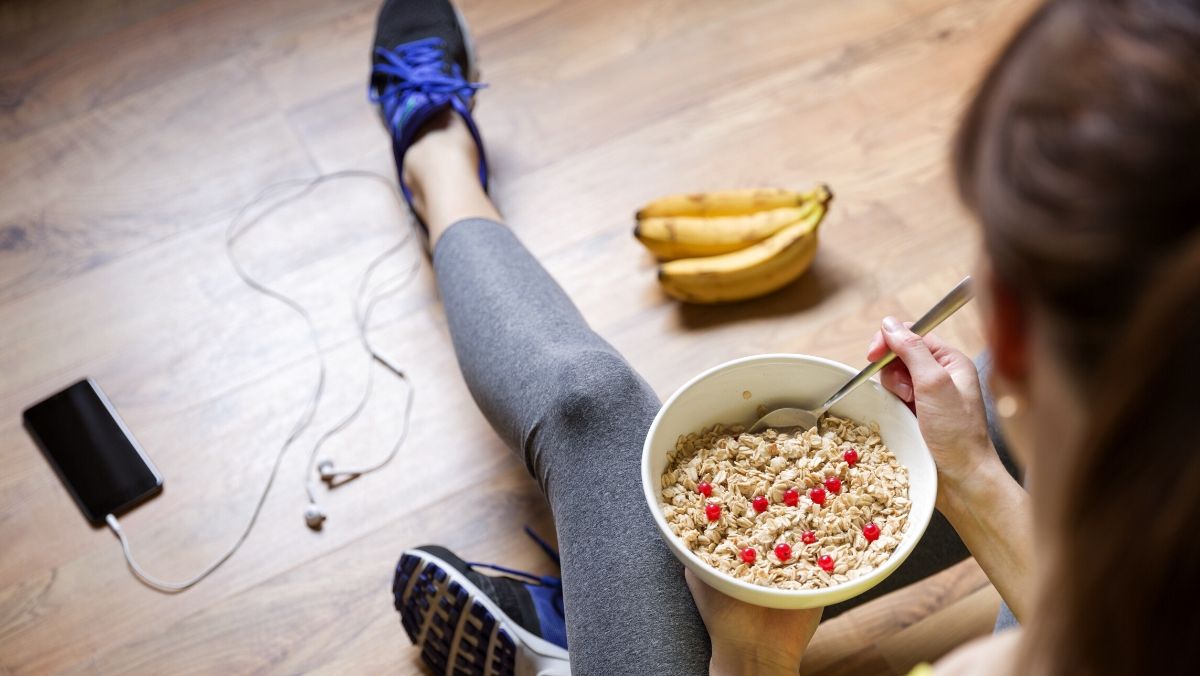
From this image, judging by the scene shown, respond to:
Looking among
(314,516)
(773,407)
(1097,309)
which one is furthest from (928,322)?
(314,516)

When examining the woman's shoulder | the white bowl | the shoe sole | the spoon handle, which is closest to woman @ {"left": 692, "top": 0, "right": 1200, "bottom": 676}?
the woman's shoulder

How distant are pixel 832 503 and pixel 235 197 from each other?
3.67 ft

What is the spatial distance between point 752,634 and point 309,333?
2.84 ft

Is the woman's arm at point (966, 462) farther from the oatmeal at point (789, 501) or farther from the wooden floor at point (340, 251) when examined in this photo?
the wooden floor at point (340, 251)

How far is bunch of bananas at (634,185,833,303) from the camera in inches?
53.0

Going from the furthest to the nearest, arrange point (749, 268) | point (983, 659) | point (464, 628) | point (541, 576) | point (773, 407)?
point (749, 268) → point (541, 576) → point (464, 628) → point (773, 407) → point (983, 659)

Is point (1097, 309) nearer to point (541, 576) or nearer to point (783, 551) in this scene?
point (783, 551)

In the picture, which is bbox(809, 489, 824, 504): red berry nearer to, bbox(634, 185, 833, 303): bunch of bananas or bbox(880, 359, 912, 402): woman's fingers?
bbox(880, 359, 912, 402): woman's fingers

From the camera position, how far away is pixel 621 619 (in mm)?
884

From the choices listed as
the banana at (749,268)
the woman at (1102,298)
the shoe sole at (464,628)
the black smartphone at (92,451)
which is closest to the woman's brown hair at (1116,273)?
the woman at (1102,298)

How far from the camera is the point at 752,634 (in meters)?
0.85

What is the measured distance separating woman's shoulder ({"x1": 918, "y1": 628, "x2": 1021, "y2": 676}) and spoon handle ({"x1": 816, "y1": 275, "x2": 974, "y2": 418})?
9.8 inches

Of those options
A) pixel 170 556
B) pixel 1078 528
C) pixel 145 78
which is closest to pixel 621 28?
pixel 145 78

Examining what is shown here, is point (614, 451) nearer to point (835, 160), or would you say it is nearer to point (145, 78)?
point (835, 160)
